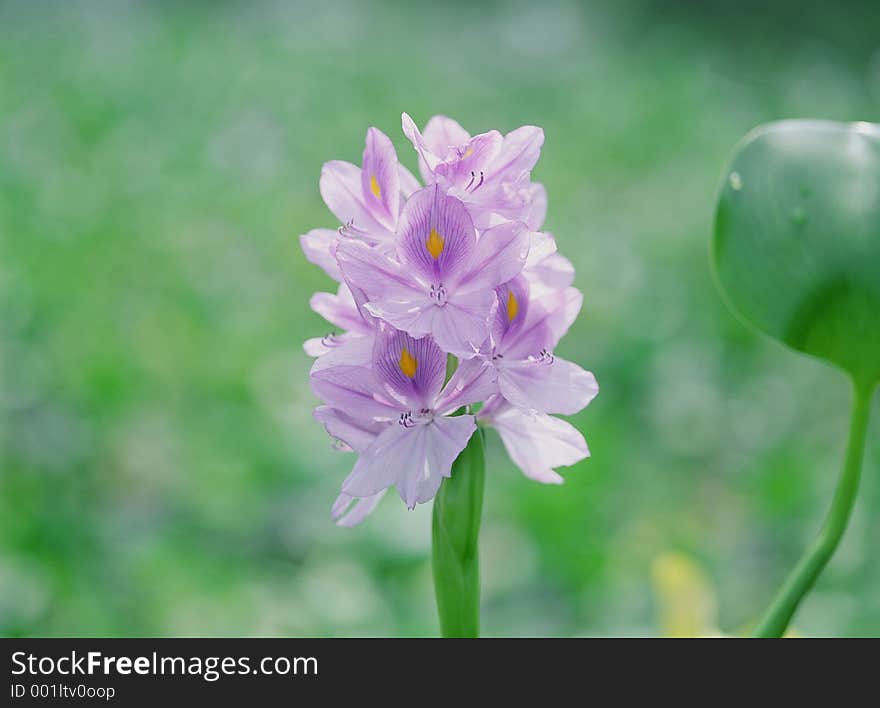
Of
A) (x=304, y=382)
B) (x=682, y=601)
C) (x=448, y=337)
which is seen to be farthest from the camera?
(x=304, y=382)

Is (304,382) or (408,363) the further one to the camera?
(304,382)

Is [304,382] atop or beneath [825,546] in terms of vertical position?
atop

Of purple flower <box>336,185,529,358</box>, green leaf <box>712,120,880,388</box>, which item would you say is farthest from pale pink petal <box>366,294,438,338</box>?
green leaf <box>712,120,880,388</box>

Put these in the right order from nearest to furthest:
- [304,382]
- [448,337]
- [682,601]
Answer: [448,337] < [682,601] < [304,382]

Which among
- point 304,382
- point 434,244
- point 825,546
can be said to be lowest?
point 825,546

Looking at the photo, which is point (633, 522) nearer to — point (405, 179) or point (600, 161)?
point (405, 179)

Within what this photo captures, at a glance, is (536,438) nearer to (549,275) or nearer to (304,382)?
(549,275)

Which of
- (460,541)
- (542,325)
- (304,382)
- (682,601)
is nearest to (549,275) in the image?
(542,325)
